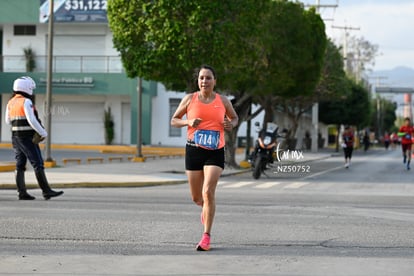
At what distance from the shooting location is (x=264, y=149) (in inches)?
878

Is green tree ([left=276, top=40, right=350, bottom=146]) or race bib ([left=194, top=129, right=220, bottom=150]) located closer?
race bib ([left=194, top=129, right=220, bottom=150])

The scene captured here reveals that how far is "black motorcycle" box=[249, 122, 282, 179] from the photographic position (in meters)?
22.2

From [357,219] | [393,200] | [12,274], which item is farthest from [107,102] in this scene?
[12,274]

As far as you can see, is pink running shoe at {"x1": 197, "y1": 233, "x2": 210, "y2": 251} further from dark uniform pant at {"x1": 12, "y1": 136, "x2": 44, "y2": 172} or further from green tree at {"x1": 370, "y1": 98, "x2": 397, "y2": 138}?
green tree at {"x1": 370, "y1": 98, "x2": 397, "y2": 138}

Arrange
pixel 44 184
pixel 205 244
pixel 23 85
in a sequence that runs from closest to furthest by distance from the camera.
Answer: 1. pixel 205 244
2. pixel 23 85
3. pixel 44 184

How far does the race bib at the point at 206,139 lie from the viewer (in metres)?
8.15

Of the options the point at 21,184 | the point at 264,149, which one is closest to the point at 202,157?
the point at 21,184

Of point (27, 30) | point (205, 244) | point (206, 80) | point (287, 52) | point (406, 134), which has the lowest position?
point (205, 244)

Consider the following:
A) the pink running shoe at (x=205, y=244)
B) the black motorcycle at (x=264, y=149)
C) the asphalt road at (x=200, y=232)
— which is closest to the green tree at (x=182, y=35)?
the black motorcycle at (x=264, y=149)

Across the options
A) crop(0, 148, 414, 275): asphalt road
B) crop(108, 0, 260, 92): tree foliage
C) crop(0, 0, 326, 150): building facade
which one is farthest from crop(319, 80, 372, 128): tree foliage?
crop(0, 148, 414, 275): asphalt road

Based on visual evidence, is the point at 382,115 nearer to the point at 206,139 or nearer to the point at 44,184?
the point at 44,184

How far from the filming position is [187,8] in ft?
73.6

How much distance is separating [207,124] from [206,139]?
16 centimetres

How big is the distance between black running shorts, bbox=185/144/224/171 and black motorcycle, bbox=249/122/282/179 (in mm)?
13917
